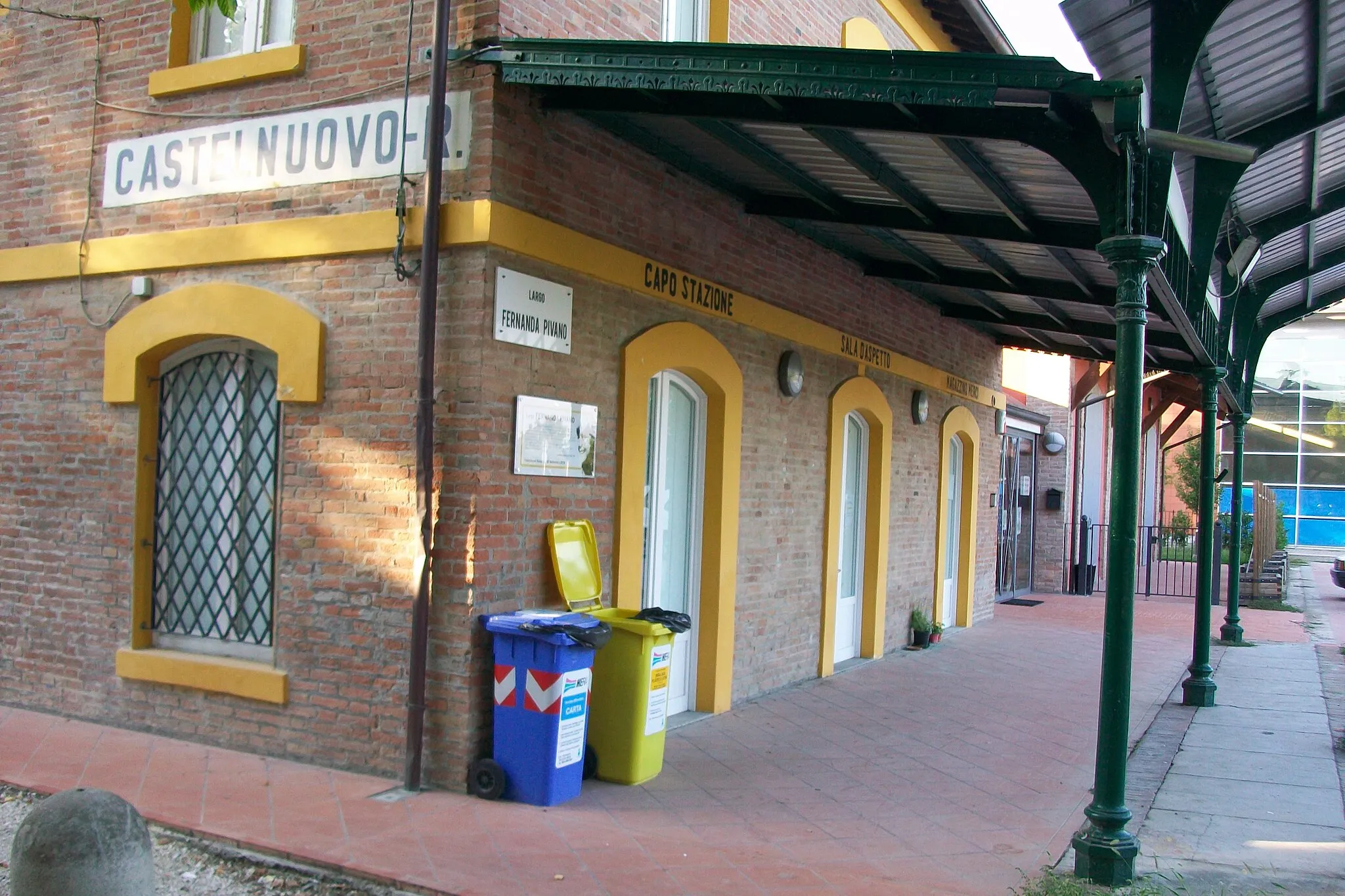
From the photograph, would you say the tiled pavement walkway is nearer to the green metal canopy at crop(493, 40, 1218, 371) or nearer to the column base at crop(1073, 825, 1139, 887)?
the column base at crop(1073, 825, 1139, 887)

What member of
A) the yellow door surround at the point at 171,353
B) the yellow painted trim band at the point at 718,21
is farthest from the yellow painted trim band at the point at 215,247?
the yellow painted trim band at the point at 718,21

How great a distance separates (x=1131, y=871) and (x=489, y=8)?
17.3ft

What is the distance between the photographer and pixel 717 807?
6000 mm

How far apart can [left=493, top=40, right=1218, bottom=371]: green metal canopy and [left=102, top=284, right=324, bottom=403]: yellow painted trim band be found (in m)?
1.89

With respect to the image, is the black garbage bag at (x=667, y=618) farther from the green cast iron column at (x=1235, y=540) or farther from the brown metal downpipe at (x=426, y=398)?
the green cast iron column at (x=1235, y=540)

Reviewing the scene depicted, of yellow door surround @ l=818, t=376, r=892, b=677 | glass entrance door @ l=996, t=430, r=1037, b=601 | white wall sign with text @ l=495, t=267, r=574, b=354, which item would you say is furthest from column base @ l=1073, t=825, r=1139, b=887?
glass entrance door @ l=996, t=430, r=1037, b=601

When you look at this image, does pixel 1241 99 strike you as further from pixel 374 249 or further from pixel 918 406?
pixel 918 406

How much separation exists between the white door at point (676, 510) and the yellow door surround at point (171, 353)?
244 cm

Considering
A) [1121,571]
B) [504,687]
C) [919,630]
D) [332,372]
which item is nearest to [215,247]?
[332,372]

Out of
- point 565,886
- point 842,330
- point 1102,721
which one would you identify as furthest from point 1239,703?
point 565,886

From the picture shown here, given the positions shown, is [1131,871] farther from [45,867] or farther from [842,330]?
[842,330]

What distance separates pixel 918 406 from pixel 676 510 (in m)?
4.90

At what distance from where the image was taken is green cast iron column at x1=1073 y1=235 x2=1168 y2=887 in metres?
5.10

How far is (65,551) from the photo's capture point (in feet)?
24.2
